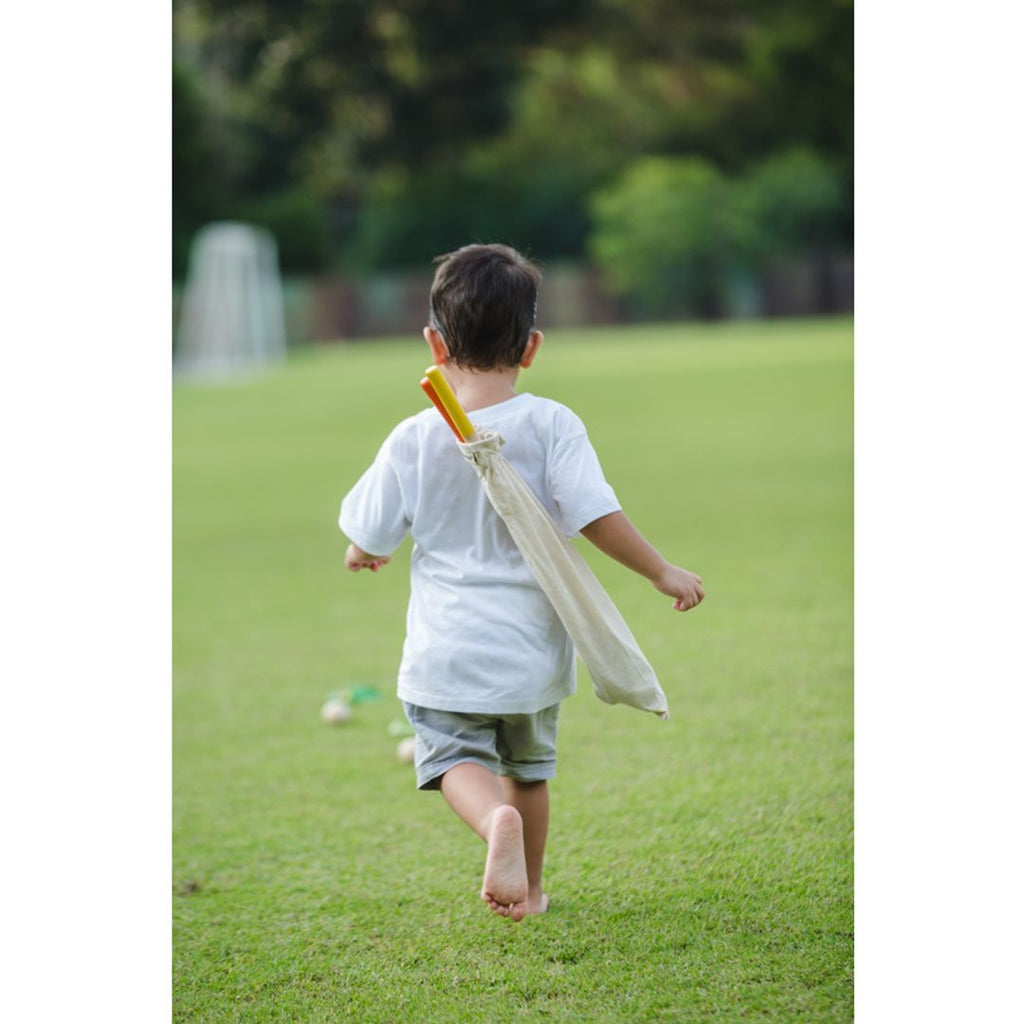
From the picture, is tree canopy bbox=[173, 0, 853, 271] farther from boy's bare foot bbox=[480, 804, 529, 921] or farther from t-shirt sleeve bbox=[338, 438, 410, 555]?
boy's bare foot bbox=[480, 804, 529, 921]

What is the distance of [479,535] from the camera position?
201 cm

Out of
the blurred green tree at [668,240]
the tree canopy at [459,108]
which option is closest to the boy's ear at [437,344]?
the blurred green tree at [668,240]

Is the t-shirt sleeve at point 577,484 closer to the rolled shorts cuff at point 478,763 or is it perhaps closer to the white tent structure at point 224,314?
the rolled shorts cuff at point 478,763

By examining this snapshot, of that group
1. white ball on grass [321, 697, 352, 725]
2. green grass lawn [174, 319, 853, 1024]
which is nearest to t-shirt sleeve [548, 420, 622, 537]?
green grass lawn [174, 319, 853, 1024]

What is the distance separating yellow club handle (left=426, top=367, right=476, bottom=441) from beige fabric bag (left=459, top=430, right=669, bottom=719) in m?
0.02

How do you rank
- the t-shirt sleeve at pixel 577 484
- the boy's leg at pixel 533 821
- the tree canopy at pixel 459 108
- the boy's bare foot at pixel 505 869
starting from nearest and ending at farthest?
the boy's bare foot at pixel 505 869
the t-shirt sleeve at pixel 577 484
the boy's leg at pixel 533 821
the tree canopy at pixel 459 108

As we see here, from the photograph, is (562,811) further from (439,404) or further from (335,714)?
(439,404)

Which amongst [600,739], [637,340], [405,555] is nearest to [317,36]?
[637,340]

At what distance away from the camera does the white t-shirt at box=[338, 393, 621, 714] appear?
1.98 metres

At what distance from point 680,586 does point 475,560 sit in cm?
28

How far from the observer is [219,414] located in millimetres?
12141

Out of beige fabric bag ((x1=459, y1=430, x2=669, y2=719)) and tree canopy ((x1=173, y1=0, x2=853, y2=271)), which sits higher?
tree canopy ((x1=173, y1=0, x2=853, y2=271))

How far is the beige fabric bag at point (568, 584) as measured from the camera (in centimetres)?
188
